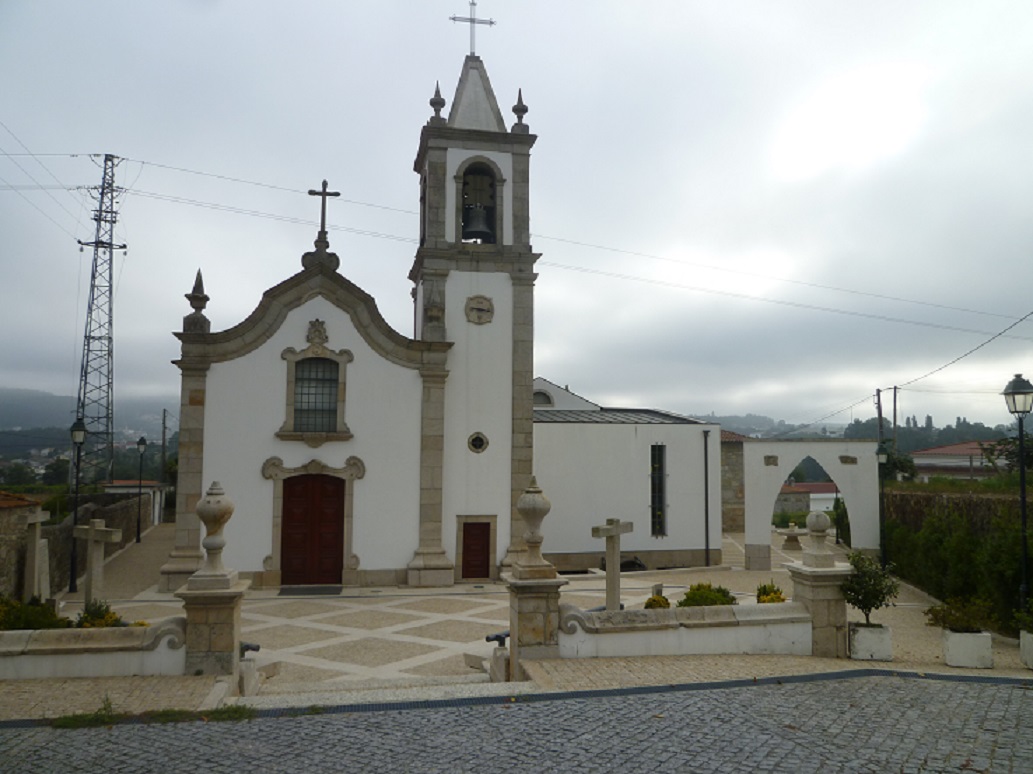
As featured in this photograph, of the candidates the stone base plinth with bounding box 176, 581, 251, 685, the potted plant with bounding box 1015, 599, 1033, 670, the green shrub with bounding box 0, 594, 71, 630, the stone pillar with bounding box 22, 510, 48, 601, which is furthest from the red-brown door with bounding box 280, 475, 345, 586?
the potted plant with bounding box 1015, 599, 1033, 670

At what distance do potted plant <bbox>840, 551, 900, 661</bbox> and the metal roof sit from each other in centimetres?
1218

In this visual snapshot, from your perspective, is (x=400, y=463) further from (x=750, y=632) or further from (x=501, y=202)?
(x=750, y=632)

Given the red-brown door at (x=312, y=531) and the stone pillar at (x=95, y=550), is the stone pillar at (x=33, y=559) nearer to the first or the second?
the stone pillar at (x=95, y=550)

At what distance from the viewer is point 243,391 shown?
1709 cm

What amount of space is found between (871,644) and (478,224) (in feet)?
43.8

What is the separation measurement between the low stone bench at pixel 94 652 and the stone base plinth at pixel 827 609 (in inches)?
308

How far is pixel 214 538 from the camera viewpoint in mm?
8664

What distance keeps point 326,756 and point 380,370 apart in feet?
40.8

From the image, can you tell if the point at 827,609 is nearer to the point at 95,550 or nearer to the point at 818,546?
the point at 818,546

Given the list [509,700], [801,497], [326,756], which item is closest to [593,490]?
[509,700]

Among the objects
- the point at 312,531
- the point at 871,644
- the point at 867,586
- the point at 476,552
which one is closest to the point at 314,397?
the point at 312,531

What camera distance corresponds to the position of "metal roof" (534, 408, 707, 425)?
22375mm

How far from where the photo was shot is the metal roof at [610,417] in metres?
22.4

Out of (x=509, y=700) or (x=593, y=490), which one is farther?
(x=593, y=490)
